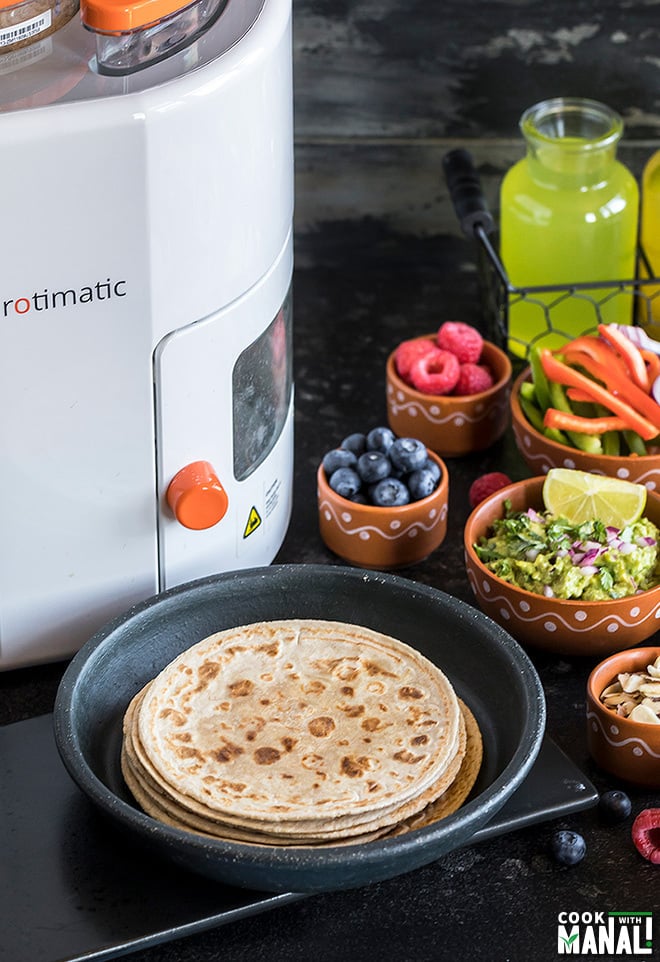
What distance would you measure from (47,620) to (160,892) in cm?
25

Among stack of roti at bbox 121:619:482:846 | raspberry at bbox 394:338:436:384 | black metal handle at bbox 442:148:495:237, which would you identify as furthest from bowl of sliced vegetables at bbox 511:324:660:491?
stack of roti at bbox 121:619:482:846

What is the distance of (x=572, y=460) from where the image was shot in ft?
4.12

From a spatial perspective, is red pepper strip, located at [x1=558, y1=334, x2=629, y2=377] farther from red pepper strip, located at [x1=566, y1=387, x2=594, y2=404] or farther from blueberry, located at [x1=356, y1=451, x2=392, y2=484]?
blueberry, located at [x1=356, y1=451, x2=392, y2=484]

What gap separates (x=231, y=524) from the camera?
1104 millimetres

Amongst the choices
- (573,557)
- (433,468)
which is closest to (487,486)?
(433,468)

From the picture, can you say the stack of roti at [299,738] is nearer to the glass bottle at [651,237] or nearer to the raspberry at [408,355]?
the raspberry at [408,355]

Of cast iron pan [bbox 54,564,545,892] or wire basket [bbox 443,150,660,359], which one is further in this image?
wire basket [bbox 443,150,660,359]

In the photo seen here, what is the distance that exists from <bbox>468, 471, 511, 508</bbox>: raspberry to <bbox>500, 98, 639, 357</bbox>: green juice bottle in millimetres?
184

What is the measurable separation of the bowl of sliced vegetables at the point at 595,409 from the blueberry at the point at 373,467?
157 mm

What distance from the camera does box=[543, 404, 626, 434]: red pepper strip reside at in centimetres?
126

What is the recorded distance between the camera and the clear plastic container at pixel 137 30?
2.94 ft

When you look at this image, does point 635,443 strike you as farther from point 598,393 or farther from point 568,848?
point 568,848

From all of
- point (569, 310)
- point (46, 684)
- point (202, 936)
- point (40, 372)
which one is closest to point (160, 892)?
point (202, 936)

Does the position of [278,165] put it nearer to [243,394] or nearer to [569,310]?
[243,394]
